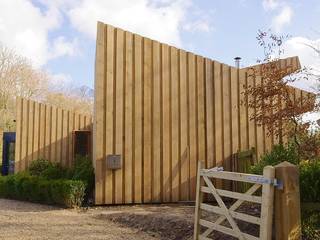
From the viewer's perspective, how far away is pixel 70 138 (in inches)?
721

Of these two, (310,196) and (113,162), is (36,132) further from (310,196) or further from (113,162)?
(310,196)

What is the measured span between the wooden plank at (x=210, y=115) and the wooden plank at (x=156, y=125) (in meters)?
1.42

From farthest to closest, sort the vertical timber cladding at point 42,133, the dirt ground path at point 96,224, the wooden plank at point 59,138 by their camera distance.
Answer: the wooden plank at point 59,138 < the vertical timber cladding at point 42,133 < the dirt ground path at point 96,224

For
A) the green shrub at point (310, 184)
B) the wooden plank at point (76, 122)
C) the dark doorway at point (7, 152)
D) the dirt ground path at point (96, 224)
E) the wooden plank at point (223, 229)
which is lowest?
the dirt ground path at point (96, 224)

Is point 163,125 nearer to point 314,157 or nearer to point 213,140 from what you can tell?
point 213,140

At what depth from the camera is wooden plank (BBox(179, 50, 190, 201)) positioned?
39.8 feet

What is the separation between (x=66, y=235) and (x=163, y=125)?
499 cm

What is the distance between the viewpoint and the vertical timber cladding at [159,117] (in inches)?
451

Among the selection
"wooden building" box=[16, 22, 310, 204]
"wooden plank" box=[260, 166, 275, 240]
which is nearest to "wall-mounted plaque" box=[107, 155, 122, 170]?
"wooden building" box=[16, 22, 310, 204]

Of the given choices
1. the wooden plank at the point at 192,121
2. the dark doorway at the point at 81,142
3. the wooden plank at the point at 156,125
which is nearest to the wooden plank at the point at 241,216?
the wooden plank at the point at 156,125

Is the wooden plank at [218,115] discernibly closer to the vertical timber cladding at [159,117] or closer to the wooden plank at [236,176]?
the vertical timber cladding at [159,117]

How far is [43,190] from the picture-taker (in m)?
12.2

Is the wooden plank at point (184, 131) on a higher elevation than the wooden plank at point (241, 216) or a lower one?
higher

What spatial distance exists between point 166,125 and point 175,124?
0.27 meters
